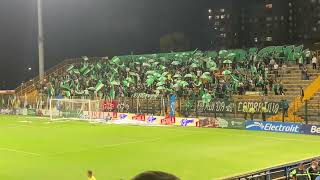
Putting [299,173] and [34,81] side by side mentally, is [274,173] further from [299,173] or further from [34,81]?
[34,81]

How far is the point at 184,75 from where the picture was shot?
48.2 meters

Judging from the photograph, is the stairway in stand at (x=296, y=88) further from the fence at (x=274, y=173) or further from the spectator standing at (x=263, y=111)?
the fence at (x=274, y=173)

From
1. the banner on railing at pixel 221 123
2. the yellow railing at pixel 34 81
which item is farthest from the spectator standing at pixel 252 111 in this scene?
the yellow railing at pixel 34 81

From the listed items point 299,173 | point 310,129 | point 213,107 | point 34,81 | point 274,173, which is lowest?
point 274,173

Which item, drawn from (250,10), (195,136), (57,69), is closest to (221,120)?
(195,136)

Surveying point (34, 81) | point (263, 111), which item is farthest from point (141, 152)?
point (34, 81)

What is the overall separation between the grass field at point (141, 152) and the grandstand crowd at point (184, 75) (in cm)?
791

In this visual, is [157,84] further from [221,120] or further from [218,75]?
[221,120]

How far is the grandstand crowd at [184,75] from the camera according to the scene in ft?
139

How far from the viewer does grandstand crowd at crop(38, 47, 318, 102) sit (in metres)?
42.2

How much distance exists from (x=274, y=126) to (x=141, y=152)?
37.3 feet

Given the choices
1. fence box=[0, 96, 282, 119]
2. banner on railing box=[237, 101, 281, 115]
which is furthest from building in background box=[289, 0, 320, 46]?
banner on railing box=[237, 101, 281, 115]

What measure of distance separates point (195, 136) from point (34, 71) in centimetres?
6789

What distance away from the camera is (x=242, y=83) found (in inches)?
1646
